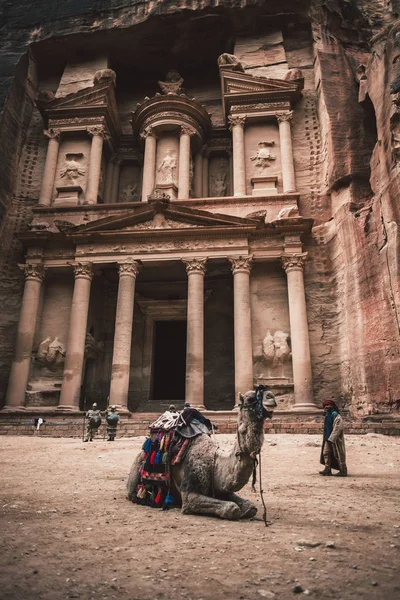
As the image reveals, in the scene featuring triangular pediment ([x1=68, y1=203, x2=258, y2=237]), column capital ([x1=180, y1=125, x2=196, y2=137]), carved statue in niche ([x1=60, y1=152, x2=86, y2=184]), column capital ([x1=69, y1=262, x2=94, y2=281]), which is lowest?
column capital ([x1=69, y1=262, x2=94, y2=281])

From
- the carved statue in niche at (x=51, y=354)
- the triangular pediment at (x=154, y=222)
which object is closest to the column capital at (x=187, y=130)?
the triangular pediment at (x=154, y=222)

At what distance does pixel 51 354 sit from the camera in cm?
1814

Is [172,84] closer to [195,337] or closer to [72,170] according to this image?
[72,170]

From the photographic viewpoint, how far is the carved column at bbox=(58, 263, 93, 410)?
16.9m

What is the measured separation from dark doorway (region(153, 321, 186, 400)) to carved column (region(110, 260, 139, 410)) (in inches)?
153

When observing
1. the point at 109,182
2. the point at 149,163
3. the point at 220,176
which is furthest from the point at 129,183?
the point at 220,176

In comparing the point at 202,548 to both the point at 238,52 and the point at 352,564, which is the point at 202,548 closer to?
the point at 352,564

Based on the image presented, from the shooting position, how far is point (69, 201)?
21.5 meters

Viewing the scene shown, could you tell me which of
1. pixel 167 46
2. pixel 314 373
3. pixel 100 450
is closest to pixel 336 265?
pixel 314 373

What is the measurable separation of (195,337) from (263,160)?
997 centimetres

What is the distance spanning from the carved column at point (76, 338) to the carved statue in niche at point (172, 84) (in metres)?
11.7

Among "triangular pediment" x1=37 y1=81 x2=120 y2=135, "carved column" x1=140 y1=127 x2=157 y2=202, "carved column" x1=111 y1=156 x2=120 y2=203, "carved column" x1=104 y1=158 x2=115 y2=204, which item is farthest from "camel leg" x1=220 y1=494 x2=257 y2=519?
"triangular pediment" x1=37 y1=81 x2=120 y2=135

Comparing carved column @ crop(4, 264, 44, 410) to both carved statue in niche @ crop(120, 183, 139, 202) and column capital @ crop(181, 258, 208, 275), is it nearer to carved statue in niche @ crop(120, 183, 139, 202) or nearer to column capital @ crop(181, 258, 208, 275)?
column capital @ crop(181, 258, 208, 275)

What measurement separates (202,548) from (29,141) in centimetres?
2537
